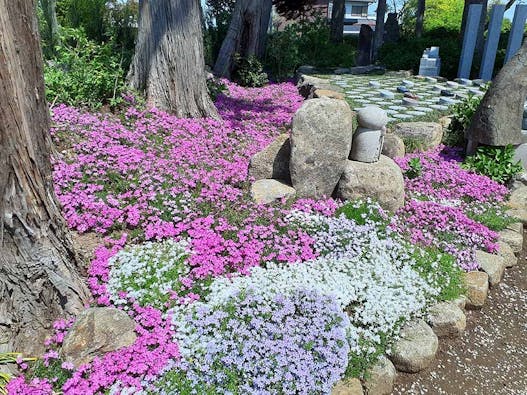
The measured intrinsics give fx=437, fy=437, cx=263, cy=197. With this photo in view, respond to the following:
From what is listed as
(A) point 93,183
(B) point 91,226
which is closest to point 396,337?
(B) point 91,226

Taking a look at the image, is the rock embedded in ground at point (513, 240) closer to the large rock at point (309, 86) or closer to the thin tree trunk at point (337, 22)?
the large rock at point (309, 86)

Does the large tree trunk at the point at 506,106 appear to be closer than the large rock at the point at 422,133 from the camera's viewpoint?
Yes

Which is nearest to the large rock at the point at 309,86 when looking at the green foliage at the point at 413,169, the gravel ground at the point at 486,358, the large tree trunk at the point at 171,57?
the large tree trunk at the point at 171,57

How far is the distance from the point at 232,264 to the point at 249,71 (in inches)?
387

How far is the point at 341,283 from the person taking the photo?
3.94 meters

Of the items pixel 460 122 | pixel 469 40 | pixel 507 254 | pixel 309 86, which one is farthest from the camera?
pixel 469 40

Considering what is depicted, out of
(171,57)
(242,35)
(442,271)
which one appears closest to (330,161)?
(442,271)

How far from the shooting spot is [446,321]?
3920 mm

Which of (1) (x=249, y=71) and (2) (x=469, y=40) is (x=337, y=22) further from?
(1) (x=249, y=71)

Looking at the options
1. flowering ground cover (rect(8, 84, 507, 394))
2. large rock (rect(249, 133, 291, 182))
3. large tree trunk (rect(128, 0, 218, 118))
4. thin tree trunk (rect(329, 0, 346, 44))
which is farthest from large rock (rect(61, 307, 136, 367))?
thin tree trunk (rect(329, 0, 346, 44))

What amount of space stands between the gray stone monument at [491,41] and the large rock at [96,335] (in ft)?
51.3

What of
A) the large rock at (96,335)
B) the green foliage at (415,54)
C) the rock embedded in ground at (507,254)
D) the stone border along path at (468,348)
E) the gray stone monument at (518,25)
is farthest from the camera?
the green foliage at (415,54)

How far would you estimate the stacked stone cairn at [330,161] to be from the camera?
4.98 m

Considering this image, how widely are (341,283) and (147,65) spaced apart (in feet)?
17.5
